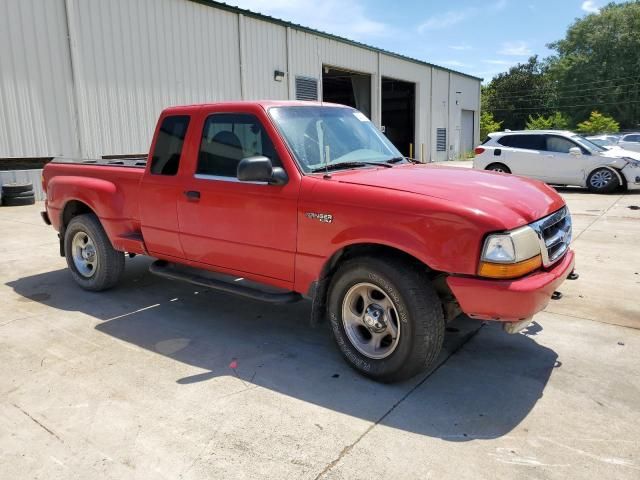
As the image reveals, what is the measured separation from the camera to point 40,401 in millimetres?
3420

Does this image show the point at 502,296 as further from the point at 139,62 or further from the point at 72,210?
the point at 139,62

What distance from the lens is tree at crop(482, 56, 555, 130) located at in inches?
2899

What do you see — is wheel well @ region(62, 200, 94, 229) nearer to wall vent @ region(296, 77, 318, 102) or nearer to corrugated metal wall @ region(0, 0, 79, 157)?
corrugated metal wall @ region(0, 0, 79, 157)

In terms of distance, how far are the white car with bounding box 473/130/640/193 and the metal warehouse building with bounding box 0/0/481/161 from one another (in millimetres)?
8133

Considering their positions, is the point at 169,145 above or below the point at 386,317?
above

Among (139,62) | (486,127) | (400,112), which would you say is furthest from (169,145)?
(486,127)

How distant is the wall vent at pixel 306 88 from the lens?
65.2ft

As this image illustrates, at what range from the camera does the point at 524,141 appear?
14.8 meters

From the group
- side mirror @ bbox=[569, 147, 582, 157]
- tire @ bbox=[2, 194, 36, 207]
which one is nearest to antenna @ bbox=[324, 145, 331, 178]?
tire @ bbox=[2, 194, 36, 207]

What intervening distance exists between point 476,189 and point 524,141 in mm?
12405

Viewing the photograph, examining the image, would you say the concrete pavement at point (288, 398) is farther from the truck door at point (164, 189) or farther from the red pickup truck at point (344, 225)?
the truck door at point (164, 189)

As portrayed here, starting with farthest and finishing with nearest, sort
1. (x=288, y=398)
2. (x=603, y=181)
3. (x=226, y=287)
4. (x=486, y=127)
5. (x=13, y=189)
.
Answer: (x=486, y=127)
(x=603, y=181)
(x=13, y=189)
(x=226, y=287)
(x=288, y=398)

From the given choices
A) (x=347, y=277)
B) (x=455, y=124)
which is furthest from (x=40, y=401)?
(x=455, y=124)

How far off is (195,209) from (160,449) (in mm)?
2190
